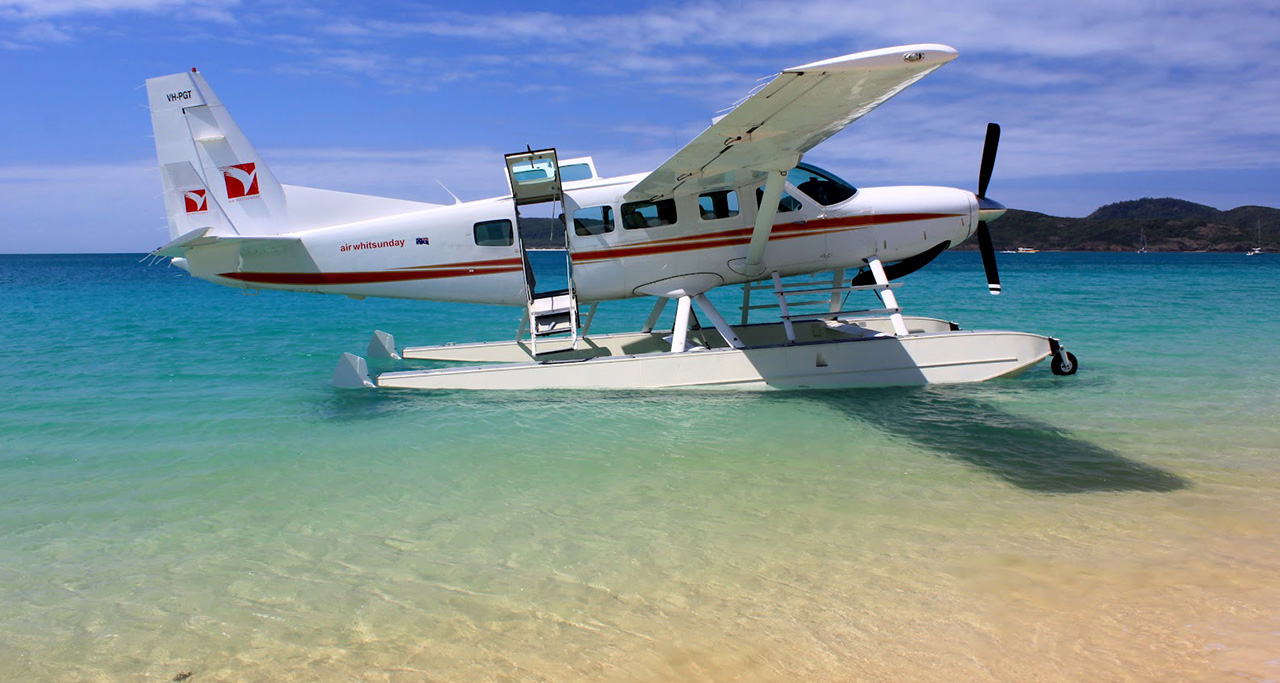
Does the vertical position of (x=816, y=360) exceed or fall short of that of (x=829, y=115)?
it falls short

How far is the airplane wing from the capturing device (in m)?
5.63

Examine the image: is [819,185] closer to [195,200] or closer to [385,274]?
[385,274]

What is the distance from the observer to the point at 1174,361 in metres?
10.6

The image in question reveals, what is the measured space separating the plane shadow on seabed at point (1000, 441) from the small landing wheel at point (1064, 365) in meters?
1.61

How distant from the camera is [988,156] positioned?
32.2ft

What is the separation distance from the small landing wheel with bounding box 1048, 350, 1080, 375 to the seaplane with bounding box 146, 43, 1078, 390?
1.0 inches

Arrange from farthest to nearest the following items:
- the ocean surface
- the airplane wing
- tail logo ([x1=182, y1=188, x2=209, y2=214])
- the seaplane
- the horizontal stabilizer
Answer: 1. tail logo ([x1=182, y1=188, x2=209, y2=214])
2. the seaplane
3. the horizontal stabilizer
4. the airplane wing
5. the ocean surface

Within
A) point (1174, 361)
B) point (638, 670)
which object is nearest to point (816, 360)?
point (1174, 361)

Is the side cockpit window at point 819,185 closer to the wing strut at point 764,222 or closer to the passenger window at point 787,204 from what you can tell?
the passenger window at point 787,204

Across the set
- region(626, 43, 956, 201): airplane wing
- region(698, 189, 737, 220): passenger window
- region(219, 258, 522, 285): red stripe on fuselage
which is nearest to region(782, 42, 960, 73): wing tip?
region(626, 43, 956, 201): airplane wing

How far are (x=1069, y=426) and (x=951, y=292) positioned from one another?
23621mm

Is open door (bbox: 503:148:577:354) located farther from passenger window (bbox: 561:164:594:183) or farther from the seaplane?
passenger window (bbox: 561:164:594:183)

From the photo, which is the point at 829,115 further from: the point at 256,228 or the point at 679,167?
the point at 256,228

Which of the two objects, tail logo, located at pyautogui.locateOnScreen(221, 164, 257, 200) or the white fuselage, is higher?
tail logo, located at pyautogui.locateOnScreen(221, 164, 257, 200)
